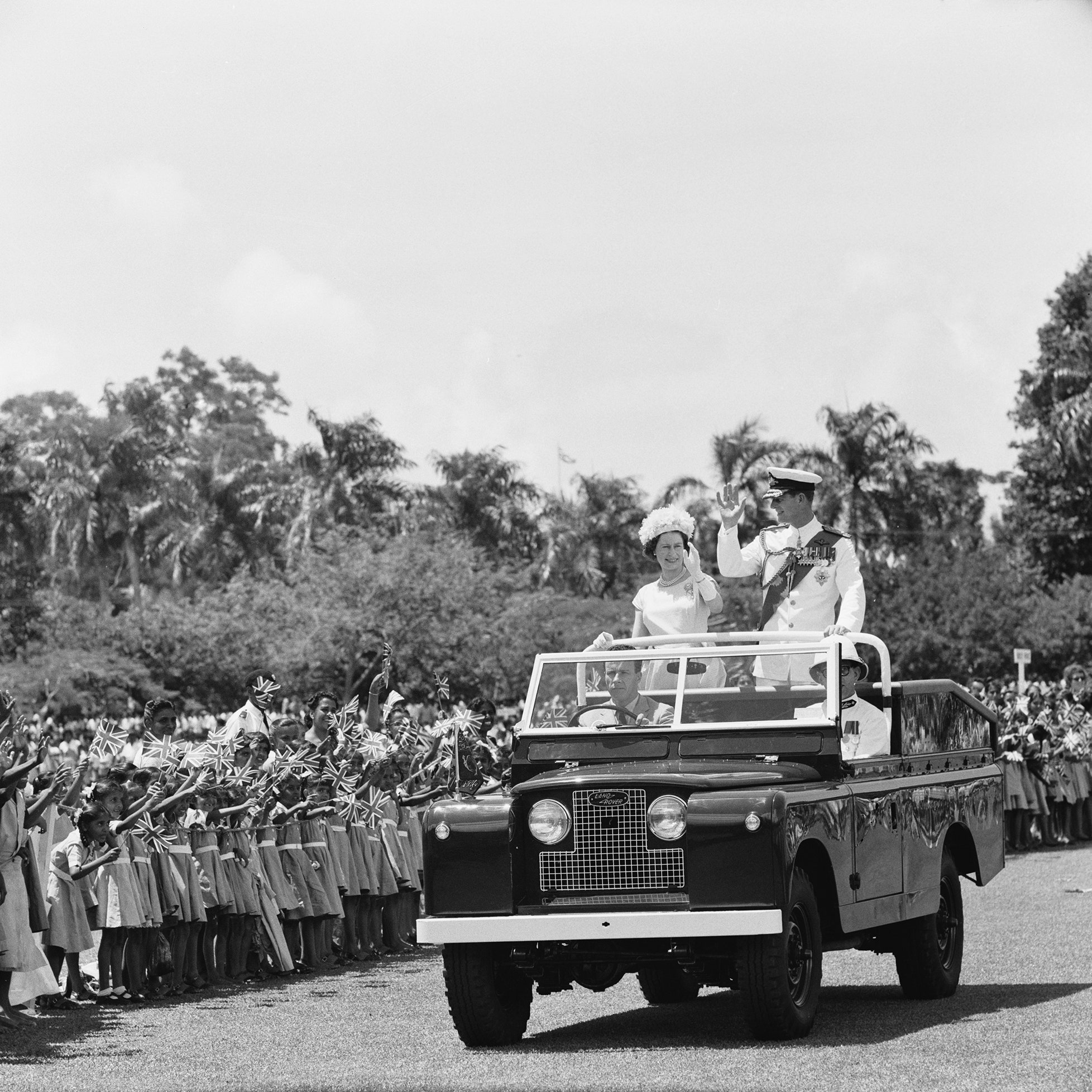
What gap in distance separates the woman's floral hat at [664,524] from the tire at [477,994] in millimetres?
2889

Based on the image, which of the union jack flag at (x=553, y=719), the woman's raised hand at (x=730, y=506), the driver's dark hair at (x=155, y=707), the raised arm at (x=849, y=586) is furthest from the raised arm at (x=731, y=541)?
the driver's dark hair at (x=155, y=707)

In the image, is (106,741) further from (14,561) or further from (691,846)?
(14,561)

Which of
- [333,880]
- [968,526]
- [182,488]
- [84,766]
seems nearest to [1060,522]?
[968,526]

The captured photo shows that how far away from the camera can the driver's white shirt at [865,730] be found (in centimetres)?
1084

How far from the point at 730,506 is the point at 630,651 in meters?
1.15

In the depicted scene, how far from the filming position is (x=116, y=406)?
225ft

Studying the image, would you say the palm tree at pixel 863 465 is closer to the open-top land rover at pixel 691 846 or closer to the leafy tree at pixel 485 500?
the leafy tree at pixel 485 500

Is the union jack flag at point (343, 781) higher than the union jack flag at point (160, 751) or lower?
lower

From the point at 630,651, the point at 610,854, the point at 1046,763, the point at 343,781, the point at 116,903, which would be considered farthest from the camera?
the point at 1046,763

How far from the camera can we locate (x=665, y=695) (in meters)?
10.9

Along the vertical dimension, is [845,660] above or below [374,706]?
below

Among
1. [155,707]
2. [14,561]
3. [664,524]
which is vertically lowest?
[155,707]

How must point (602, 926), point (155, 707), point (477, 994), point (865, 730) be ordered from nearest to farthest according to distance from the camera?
point (602, 926)
point (477, 994)
point (865, 730)
point (155, 707)

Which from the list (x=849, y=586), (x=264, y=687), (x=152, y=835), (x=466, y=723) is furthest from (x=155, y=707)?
(x=849, y=586)
